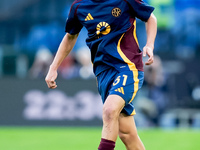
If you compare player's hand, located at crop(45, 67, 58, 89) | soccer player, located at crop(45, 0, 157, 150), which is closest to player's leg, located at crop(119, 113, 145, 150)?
soccer player, located at crop(45, 0, 157, 150)

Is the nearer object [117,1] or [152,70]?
[117,1]

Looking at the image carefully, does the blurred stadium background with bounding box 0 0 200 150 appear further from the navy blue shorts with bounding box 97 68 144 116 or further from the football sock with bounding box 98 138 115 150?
the football sock with bounding box 98 138 115 150

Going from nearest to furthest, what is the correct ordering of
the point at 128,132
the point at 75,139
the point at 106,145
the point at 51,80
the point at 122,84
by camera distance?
1. the point at 106,145
2. the point at 122,84
3. the point at 128,132
4. the point at 51,80
5. the point at 75,139

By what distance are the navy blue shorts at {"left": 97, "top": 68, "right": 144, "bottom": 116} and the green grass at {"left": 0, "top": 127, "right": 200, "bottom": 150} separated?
316 cm

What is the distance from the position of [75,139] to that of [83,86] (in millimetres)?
2290

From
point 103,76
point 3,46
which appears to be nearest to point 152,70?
point 3,46

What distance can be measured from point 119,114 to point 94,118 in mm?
6380

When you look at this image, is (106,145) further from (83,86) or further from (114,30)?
(83,86)

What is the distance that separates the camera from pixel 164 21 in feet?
47.9

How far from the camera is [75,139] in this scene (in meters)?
9.95

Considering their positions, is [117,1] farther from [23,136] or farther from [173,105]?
[173,105]

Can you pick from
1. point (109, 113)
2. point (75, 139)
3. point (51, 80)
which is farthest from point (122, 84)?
point (75, 139)

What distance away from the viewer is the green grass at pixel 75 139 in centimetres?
898

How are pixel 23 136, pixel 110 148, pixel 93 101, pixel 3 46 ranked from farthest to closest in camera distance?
pixel 3 46 → pixel 93 101 → pixel 23 136 → pixel 110 148
